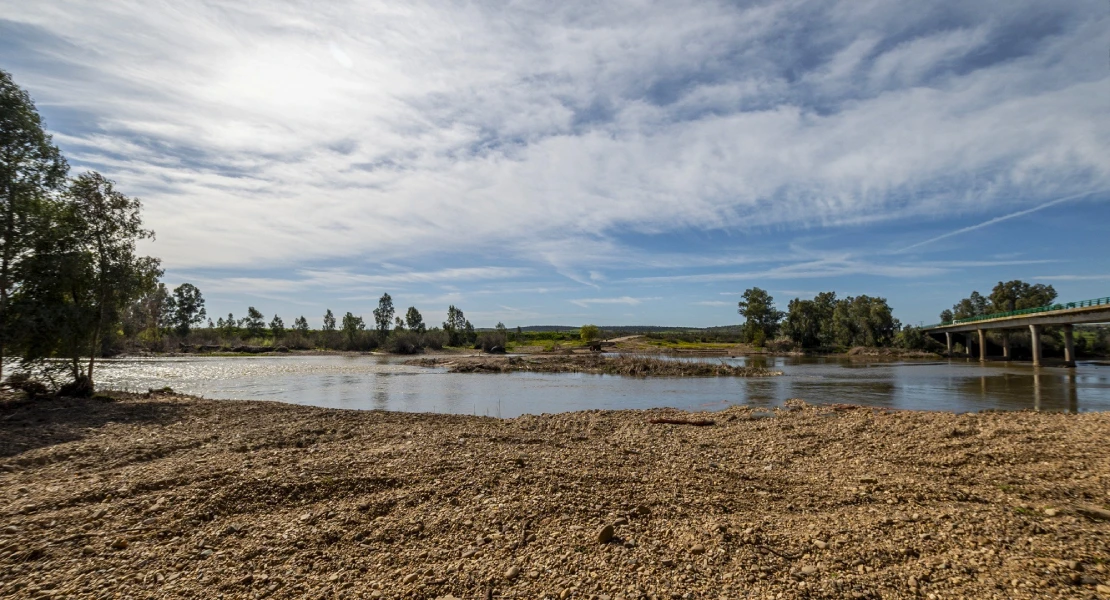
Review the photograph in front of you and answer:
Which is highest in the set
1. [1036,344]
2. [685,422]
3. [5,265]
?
[5,265]

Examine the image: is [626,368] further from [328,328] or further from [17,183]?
[328,328]

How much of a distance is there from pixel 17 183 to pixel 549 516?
63.9 ft

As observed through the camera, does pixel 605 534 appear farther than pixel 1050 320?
No

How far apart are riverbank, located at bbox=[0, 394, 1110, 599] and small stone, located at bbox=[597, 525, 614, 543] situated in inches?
1.4

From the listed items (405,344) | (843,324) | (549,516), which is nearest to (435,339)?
(405,344)

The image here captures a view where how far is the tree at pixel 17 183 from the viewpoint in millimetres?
15125

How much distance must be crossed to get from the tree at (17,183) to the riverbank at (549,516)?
7586 millimetres

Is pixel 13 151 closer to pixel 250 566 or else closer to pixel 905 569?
pixel 250 566

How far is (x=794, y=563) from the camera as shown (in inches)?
193

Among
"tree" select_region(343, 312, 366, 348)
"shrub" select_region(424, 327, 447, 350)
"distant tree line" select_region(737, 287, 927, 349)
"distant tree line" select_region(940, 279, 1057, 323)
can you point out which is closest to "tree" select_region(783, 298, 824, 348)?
"distant tree line" select_region(737, 287, 927, 349)

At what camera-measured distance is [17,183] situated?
15.4 metres

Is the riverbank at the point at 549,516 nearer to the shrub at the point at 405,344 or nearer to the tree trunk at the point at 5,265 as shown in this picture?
the tree trunk at the point at 5,265

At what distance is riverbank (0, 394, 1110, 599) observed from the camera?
15.4 ft

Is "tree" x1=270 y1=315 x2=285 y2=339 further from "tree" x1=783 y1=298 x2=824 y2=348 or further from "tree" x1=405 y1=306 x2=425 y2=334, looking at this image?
"tree" x1=783 y1=298 x2=824 y2=348
